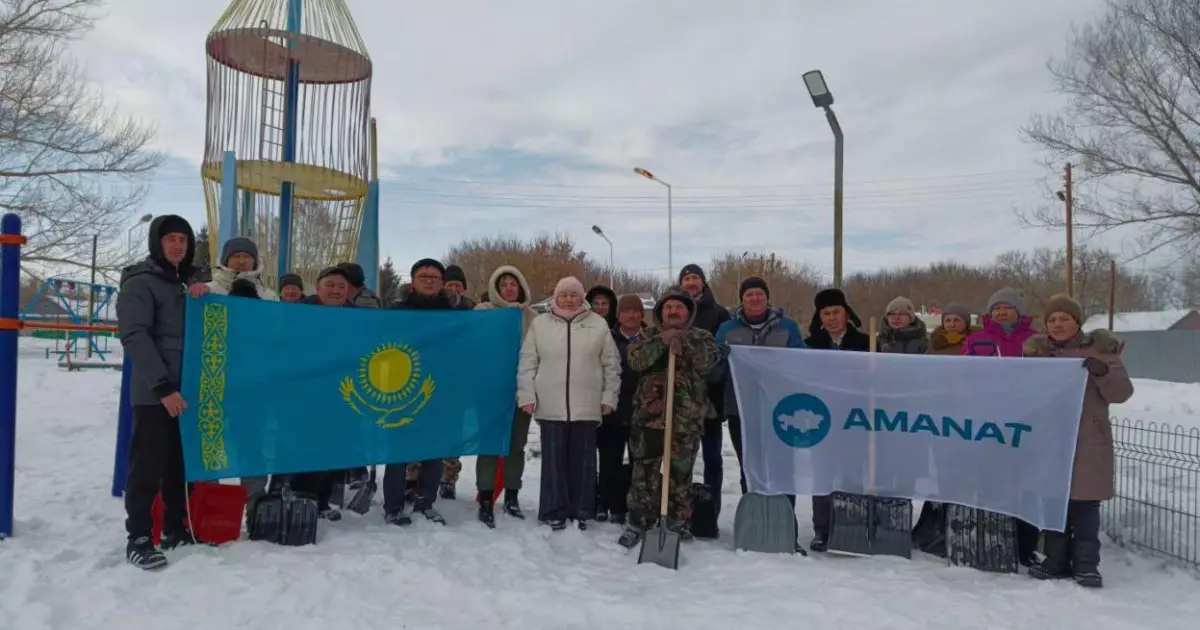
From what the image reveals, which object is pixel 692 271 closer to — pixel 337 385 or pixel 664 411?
pixel 664 411

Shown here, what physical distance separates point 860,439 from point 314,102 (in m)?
6.94

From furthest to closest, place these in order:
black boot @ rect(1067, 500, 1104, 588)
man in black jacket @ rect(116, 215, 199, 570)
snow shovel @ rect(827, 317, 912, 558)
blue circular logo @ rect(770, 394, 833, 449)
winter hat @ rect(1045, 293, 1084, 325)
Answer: blue circular logo @ rect(770, 394, 833, 449) → snow shovel @ rect(827, 317, 912, 558) → winter hat @ rect(1045, 293, 1084, 325) → black boot @ rect(1067, 500, 1104, 588) → man in black jacket @ rect(116, 215, 199, 570)

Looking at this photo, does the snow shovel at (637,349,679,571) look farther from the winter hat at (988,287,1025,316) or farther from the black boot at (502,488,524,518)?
the winter hat at (988,287,1025,316)

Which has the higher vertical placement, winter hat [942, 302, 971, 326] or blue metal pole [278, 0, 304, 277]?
blue metal pole [278, 0, 304, 277]

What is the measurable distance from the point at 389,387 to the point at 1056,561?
14.4 feet

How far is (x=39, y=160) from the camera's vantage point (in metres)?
18.6

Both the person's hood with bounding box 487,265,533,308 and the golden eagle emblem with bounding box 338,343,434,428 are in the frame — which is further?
the person's hood with bounding box 487,265,533,308

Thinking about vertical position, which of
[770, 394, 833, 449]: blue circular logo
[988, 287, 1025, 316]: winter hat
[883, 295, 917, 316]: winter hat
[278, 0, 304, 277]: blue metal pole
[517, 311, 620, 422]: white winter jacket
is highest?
[278, 0, 304, 277]: blue metal pole

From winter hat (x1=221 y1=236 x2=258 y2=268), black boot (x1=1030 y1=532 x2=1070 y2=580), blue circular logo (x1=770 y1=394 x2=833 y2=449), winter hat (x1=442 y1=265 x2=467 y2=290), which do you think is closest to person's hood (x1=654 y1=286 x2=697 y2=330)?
blue circular logo (x1=770 y1=394 x2=833 y2=449)

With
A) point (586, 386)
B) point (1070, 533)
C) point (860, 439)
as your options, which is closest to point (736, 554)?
point (860, 439)

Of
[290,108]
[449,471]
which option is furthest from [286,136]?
[449,471]

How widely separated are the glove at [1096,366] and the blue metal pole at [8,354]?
246 inches

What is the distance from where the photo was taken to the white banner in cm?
Answer: 470

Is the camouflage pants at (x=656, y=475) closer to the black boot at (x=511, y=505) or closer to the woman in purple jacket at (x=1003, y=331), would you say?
the black boot at (x=511, y=505)
